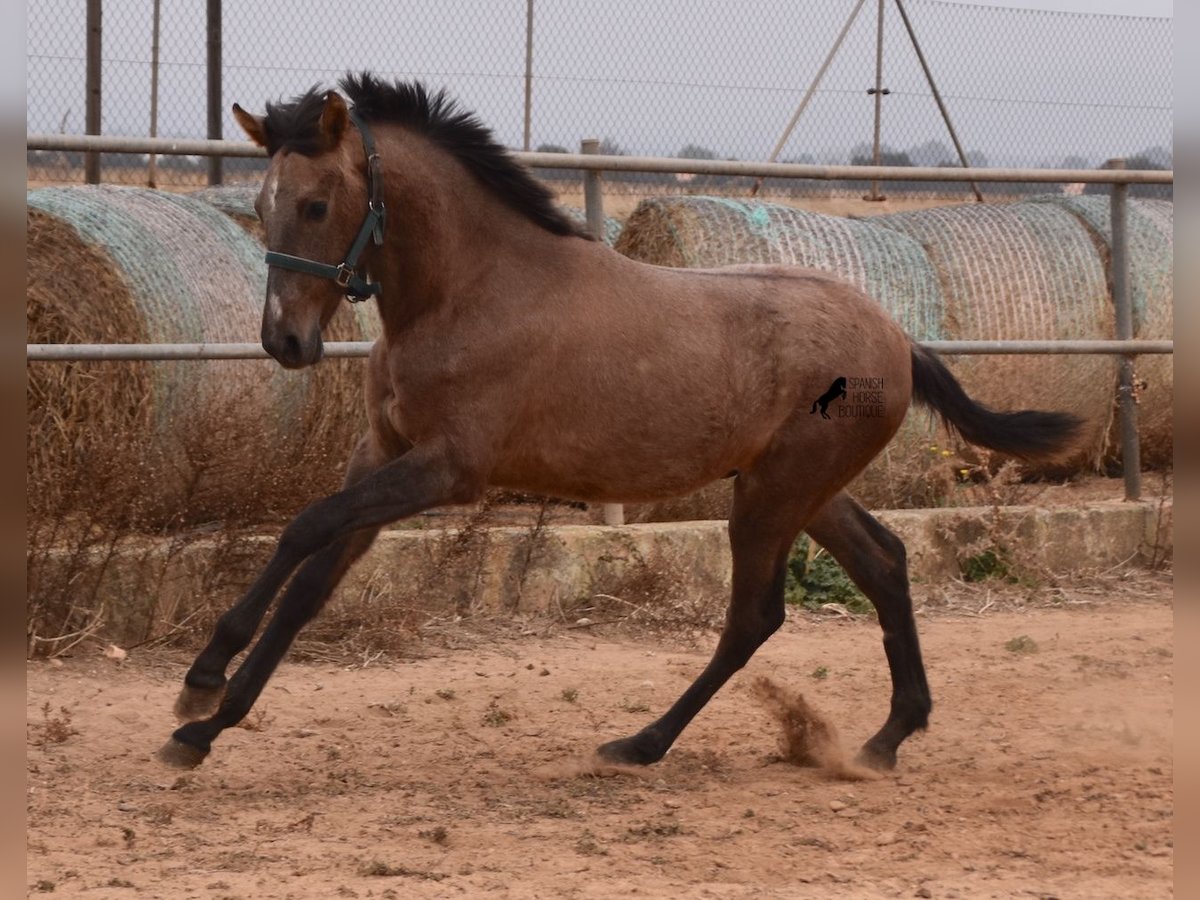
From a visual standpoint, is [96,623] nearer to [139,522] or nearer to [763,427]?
[139,522]

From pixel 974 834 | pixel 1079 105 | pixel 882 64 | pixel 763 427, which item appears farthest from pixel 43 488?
pixel 1079 105

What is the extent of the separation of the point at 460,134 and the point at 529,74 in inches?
268

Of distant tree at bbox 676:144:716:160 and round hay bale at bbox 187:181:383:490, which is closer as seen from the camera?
round hay bale at bbox 187:181:383:490

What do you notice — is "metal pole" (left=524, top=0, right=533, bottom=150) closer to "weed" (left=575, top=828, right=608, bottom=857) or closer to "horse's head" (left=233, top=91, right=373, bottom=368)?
"horse's head" (left=233, top=91, right=373, bottom=368)

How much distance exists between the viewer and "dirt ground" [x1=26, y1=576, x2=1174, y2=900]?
3.38m

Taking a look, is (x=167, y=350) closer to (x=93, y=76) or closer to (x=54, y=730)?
(x=54, y=730)

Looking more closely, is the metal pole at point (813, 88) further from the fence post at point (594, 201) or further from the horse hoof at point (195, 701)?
the horse hoof at point (195, 701)

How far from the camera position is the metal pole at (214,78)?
10758 mm

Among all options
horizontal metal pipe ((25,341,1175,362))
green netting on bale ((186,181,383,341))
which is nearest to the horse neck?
horizontal metal pipe ((25,341,1175,362))

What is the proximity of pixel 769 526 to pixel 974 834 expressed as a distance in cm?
124

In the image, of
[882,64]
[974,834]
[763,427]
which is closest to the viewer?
[974,834]

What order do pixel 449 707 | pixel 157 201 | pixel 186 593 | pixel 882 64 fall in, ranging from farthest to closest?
1. pixel 882 64
2. pixel 157 201
3. pixel 186 593
4. pixel 449 707

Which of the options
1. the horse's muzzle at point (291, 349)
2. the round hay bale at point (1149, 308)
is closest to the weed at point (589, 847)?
the horse's muzzle at point (291, 349)

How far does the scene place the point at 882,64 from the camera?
42.5ft
